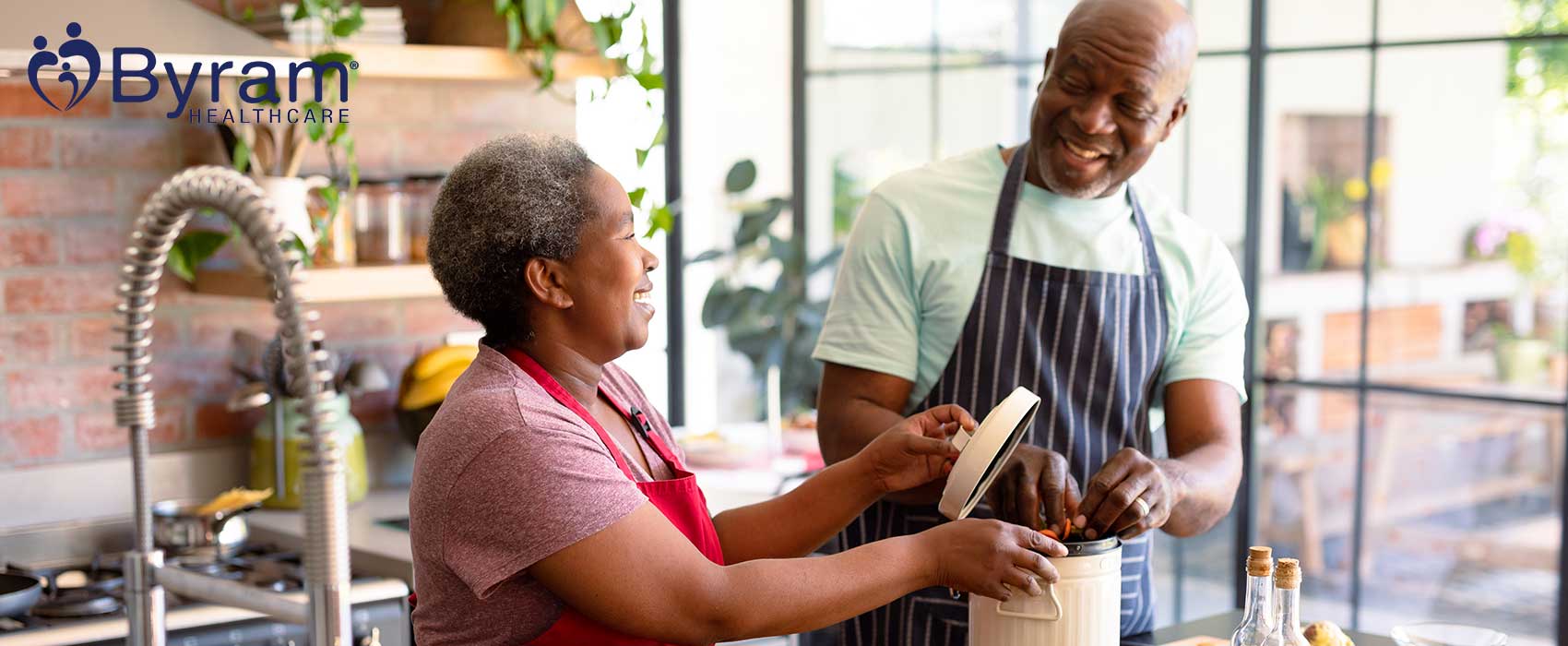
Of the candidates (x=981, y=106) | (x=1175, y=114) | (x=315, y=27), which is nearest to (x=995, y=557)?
(x=1175, y=114)

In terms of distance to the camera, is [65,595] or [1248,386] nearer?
[65,595]

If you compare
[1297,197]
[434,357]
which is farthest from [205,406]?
[1297,197]

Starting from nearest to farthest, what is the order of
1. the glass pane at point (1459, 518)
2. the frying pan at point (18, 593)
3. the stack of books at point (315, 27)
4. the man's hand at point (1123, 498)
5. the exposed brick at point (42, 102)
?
the man's hand at point (1123, 498)
the frying pan at point (18, 593)
the exposed brick at point (42, 102)
the stack of books at point (315, 27)
the glass pane at point (1459, 518)

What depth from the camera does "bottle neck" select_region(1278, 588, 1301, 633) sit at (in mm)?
1396

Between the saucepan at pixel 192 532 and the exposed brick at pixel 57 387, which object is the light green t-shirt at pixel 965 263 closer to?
the saucepan at pixel 192 532

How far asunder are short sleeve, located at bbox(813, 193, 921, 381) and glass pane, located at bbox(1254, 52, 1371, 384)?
161 centimetres

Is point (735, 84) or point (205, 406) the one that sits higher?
point (735, 84)

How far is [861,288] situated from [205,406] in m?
1.71

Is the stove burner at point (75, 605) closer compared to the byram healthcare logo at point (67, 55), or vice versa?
the byram healthcare logo at point (67, 55)

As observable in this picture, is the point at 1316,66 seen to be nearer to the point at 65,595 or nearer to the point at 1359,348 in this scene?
the point at 1359,348

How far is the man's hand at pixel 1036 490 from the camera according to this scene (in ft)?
5.23

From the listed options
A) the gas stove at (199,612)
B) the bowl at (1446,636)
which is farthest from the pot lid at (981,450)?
the gas stove at (199,612)

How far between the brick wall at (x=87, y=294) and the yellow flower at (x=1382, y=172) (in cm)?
210

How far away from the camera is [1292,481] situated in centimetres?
338
